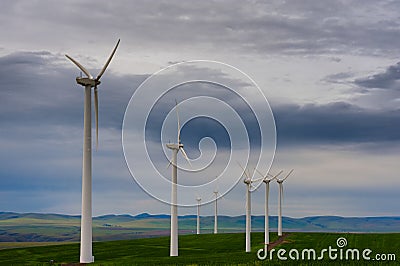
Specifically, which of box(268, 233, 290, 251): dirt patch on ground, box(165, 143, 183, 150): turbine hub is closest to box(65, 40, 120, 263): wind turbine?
box(165, 143, 183, 150): turbine hub

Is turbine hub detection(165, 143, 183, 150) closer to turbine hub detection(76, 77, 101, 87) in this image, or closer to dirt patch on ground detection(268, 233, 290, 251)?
turbine hub detection(76, 77, 101, 87)

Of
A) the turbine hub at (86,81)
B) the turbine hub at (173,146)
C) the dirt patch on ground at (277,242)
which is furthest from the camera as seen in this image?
the dirt patch on ground at (277,242)

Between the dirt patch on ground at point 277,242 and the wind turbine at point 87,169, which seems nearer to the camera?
the wind turbine at point 87,169

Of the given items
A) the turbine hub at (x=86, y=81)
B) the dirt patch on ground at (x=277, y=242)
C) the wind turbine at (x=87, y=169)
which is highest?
the turbine hub at (x=86, y=81)

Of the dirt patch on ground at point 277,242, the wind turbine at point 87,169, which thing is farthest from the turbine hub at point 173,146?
the dirt patch on ground at point 277,242

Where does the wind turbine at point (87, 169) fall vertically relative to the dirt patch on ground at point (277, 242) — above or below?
above

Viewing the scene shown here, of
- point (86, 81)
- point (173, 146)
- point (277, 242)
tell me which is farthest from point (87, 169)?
point (277, 242)

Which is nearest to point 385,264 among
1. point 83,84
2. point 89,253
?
point 89,253

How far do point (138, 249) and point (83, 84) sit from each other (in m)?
53.4

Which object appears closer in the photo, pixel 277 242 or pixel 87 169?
pixel 87 169

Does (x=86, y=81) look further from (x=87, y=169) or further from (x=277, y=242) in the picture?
(x=277, y=242)

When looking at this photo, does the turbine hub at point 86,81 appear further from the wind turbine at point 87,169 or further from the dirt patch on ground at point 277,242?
the dirt patch on ground at point 277,242

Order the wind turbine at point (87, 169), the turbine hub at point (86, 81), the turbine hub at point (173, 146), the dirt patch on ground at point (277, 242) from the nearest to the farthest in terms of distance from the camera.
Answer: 1. the wind turbine at point (87, 169)
2. the turbine hub at point (86, 81)
3. the turbine hub at point (173, 146)
4. the dirt patch on ground at point (277, 242)

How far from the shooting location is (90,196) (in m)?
59.2
